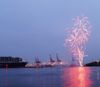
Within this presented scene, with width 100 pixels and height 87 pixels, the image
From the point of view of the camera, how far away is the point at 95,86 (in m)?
49.9

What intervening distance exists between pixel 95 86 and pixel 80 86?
203 cm

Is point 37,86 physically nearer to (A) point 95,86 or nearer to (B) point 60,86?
(B) point 60,86

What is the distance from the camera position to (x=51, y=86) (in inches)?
2053

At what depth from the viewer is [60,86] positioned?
172ft

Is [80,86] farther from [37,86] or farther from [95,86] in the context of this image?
[37,86]

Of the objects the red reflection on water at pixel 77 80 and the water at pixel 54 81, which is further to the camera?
the water at pixel 54 81

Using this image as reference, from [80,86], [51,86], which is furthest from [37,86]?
[80,86]

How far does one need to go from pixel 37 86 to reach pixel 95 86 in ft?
25.8

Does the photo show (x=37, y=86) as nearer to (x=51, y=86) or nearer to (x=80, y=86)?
(x=51, y=86)

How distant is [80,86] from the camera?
161ft

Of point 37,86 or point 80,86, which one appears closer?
point 80,86

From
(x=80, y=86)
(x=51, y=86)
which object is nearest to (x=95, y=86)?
(x=80, y=86)

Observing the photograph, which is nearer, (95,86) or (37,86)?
(95,86)

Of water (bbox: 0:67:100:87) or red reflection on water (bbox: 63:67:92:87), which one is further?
water (bbox: 0:67:100:87)
